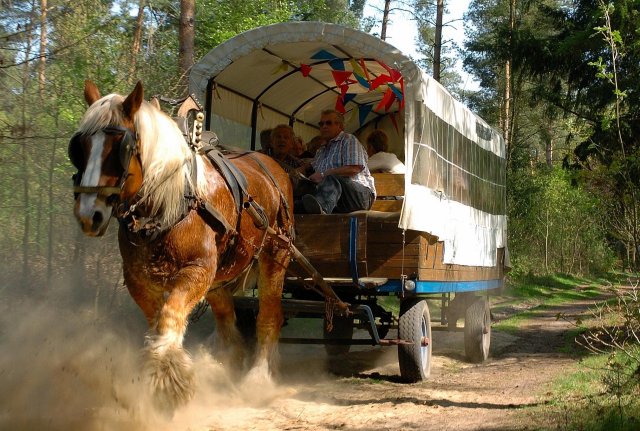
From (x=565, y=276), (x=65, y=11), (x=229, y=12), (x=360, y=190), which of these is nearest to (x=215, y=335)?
(x=360, y=190)

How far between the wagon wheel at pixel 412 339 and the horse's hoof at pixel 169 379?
2.83 metres

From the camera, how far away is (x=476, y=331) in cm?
908

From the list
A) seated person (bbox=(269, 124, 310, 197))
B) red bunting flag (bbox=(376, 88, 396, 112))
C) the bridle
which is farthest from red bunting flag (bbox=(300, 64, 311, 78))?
the bridle

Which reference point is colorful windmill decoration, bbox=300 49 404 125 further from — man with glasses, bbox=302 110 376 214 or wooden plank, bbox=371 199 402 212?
wooden plank, bbox=371 199 402 212

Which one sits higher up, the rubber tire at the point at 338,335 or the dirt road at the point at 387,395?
the rubber tire at the point at 338,335

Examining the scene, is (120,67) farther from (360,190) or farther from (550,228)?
(550,228)

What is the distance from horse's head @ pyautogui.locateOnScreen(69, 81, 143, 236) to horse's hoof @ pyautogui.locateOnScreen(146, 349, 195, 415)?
2.67ft

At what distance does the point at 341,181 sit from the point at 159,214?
2394 mm

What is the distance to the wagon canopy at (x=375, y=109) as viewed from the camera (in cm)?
670

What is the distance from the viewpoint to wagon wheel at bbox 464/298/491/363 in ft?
29.8

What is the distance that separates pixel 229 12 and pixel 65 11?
13230 millimetres

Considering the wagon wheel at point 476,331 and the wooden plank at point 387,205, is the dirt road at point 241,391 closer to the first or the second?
the wagon wheel at point 476,331

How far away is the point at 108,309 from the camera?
9383 mm

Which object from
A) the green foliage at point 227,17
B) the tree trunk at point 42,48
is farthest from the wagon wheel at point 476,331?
the green foliage at point 227,17
